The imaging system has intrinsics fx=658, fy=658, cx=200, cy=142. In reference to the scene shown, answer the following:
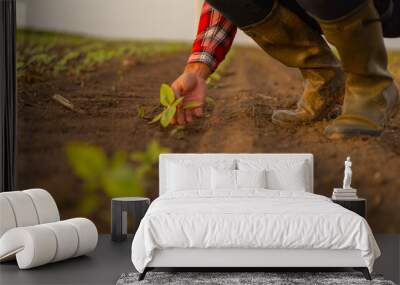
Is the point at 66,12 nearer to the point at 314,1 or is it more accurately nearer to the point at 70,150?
the point at 70,150

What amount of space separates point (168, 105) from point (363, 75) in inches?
87.1

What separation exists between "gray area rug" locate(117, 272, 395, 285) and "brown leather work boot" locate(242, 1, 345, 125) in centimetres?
240

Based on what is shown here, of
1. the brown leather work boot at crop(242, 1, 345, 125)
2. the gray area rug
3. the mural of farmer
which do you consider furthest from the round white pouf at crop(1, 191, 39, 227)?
the brown leather work boot at crop(242, 1, 345, 125)

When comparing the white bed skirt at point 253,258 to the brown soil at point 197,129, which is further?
the brown soil at point 197,129

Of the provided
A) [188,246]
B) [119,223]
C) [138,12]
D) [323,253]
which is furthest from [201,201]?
[138,12]

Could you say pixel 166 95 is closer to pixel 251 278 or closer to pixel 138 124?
pixel 138 124

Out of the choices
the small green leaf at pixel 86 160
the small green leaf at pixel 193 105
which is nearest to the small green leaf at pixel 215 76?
the small green leaf at pixel 193 105

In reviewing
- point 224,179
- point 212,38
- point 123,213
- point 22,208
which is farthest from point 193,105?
point 22,208

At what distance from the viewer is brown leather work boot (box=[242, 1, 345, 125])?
712 cm

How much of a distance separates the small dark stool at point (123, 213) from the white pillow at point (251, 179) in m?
1.06

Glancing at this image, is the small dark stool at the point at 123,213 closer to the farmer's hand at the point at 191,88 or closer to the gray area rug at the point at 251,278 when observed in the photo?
the farmer's hand at the point at 191,88

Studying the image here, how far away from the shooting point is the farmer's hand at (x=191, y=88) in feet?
24.9

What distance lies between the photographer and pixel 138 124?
24.9 ft

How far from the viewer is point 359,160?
7.46m
